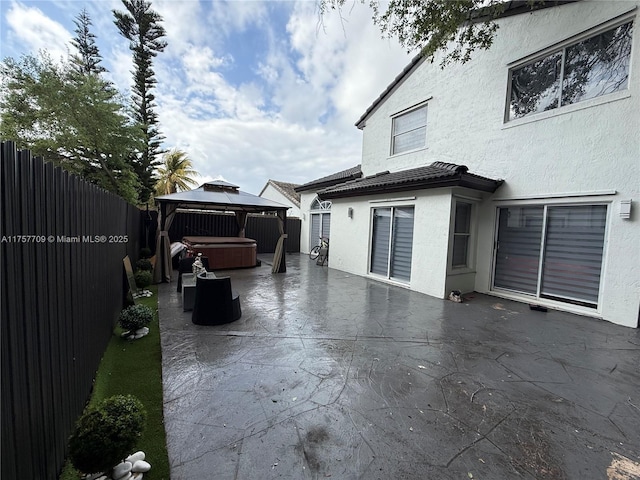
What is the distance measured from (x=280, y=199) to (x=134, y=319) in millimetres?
19178

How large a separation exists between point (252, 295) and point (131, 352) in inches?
115

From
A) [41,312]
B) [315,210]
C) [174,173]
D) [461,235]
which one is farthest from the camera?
[174,173]

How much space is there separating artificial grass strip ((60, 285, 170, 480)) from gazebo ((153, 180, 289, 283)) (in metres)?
3.74

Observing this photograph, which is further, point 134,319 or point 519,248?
point 519,248

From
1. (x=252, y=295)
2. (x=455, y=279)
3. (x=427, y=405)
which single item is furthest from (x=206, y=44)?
(x=427, y=405)

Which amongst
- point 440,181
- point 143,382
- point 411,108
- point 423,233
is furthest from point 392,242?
point 143,382

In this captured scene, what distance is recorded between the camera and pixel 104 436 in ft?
5.34

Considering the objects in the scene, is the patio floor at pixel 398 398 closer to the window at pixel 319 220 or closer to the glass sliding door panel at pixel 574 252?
the glass sliding door panel at pixel 574 252

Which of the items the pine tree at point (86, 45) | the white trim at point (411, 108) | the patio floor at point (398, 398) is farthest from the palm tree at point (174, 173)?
the patio floor at point (398, 398)

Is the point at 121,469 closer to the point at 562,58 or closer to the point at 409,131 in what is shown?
the point at 562,58

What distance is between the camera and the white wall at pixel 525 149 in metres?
4.96

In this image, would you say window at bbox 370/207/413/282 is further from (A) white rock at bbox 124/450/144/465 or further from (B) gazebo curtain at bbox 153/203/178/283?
(A) white rock at bbox 124/450/144/465

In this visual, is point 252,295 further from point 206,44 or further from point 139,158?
point 139,158

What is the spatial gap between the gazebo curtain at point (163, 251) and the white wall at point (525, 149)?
5.56 m
